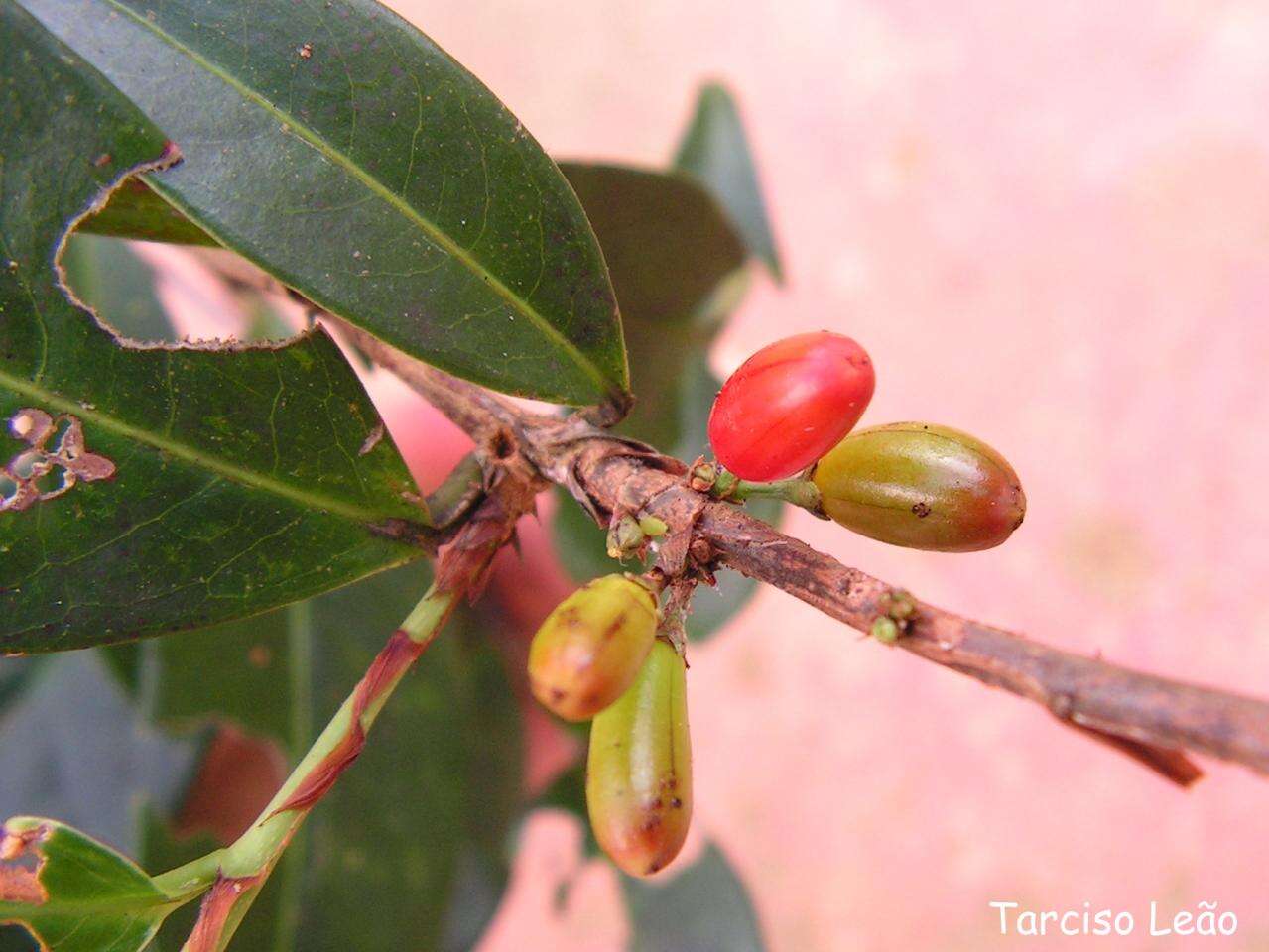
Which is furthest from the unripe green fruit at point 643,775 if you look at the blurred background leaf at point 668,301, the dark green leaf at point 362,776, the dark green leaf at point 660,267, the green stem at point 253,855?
the dark green leaf at point 362,776

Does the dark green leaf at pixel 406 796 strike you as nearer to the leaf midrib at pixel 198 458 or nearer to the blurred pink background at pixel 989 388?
the leaf midrib at pixel 198 458

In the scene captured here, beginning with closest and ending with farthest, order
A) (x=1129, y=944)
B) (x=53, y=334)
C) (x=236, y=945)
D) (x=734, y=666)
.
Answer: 1. (x=53, y=334)
2. (x=236, y=945)
3. (x=1129, y=944)
4. (x=734, y=666)

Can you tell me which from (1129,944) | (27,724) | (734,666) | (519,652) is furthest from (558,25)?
(1129,944)

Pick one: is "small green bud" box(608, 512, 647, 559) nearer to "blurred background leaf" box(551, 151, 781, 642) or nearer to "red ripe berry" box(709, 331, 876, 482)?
"red ripe berry" box(709, 331, 876, 482)

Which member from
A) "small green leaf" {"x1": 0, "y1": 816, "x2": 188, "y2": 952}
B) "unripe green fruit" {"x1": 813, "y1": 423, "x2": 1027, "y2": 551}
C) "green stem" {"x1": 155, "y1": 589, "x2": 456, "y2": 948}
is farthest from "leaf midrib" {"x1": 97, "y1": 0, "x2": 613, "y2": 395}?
"small green leaf" {"x1": 0, "y1": 816, "x2": 188, "y2": 952}

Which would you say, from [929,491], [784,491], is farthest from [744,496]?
[929,491]

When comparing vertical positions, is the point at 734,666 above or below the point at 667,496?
below

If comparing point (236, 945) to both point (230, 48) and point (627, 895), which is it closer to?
point (627, 895)

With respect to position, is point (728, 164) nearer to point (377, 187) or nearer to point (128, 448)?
point (377, 187)
